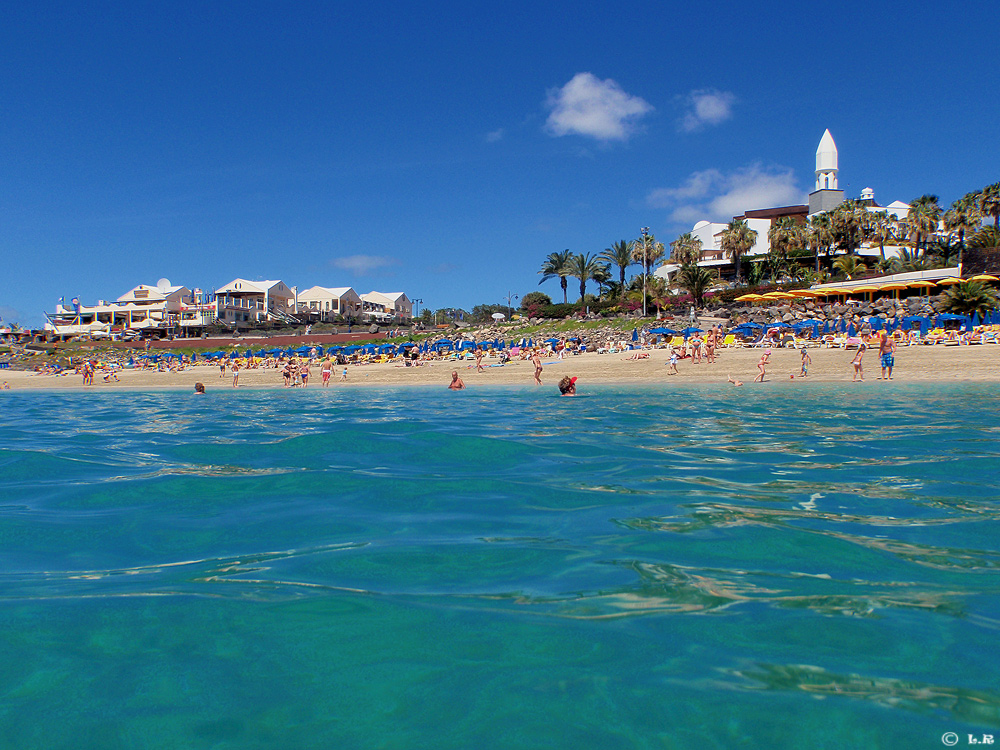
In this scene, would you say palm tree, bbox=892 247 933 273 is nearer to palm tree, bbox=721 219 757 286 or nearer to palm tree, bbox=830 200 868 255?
palm tree, bbox=830 200 868 255

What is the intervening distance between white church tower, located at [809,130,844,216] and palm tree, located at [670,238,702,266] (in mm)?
15494

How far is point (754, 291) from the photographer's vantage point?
1847 inches

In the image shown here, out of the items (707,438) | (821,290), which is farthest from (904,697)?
(821,290)

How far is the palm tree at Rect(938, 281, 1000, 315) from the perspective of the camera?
31422 mm

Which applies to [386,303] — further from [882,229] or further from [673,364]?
[673,364]

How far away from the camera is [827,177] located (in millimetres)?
63812

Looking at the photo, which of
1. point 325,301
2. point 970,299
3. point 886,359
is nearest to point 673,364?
point 886,359

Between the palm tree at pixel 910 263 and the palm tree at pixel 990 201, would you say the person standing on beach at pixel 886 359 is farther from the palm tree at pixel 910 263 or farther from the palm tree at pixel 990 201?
the palm tree at pixel 990 201

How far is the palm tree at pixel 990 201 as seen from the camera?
147 feet

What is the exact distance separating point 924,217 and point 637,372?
40.0 metres

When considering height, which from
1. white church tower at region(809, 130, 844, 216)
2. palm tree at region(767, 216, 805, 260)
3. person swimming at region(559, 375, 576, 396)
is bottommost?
person swimming at region(559, 375, 576, 396)

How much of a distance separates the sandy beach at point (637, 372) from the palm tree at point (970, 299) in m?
10.1

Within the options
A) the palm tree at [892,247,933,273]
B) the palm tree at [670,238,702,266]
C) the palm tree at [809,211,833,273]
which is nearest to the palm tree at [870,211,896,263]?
the palm tree at [892,247,933,273]

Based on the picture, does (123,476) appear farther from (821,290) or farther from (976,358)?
(821,290)
